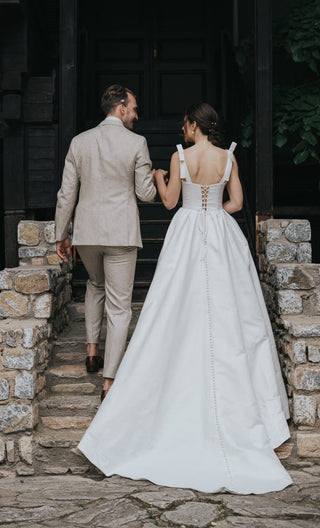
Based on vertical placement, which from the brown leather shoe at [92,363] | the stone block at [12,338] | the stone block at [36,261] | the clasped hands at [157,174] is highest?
the clasped hands at [157,174]

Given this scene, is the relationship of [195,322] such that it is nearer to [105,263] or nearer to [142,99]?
[105,263]

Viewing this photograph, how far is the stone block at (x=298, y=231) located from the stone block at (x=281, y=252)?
0.11 meters

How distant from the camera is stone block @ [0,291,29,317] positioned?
501 cm

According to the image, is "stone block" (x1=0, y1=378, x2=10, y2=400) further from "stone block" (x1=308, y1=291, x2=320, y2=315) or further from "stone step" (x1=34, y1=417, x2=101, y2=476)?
"stone block" (x1=308, y1=291, x2=320, y2=315)

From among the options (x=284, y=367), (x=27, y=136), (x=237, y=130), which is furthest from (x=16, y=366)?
(x=237, y=130)

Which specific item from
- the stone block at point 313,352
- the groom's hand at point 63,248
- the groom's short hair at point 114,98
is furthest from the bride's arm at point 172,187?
the stone block at point 313,352

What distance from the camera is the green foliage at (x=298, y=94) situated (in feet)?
23.4

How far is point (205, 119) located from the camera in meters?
4.67

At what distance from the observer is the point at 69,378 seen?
5133 millimetres

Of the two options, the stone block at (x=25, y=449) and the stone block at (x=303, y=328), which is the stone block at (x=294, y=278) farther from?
the stone block at (x=25, y=449)

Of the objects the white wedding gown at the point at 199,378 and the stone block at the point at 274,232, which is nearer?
the white wedding gown at the point at 199,378

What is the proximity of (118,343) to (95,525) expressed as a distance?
1380mm

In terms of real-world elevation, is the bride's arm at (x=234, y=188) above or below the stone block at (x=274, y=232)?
above

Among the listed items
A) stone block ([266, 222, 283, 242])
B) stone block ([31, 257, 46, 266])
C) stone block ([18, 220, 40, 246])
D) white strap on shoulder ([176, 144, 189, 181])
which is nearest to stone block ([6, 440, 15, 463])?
stone block ([31, 257, 46, 266])
